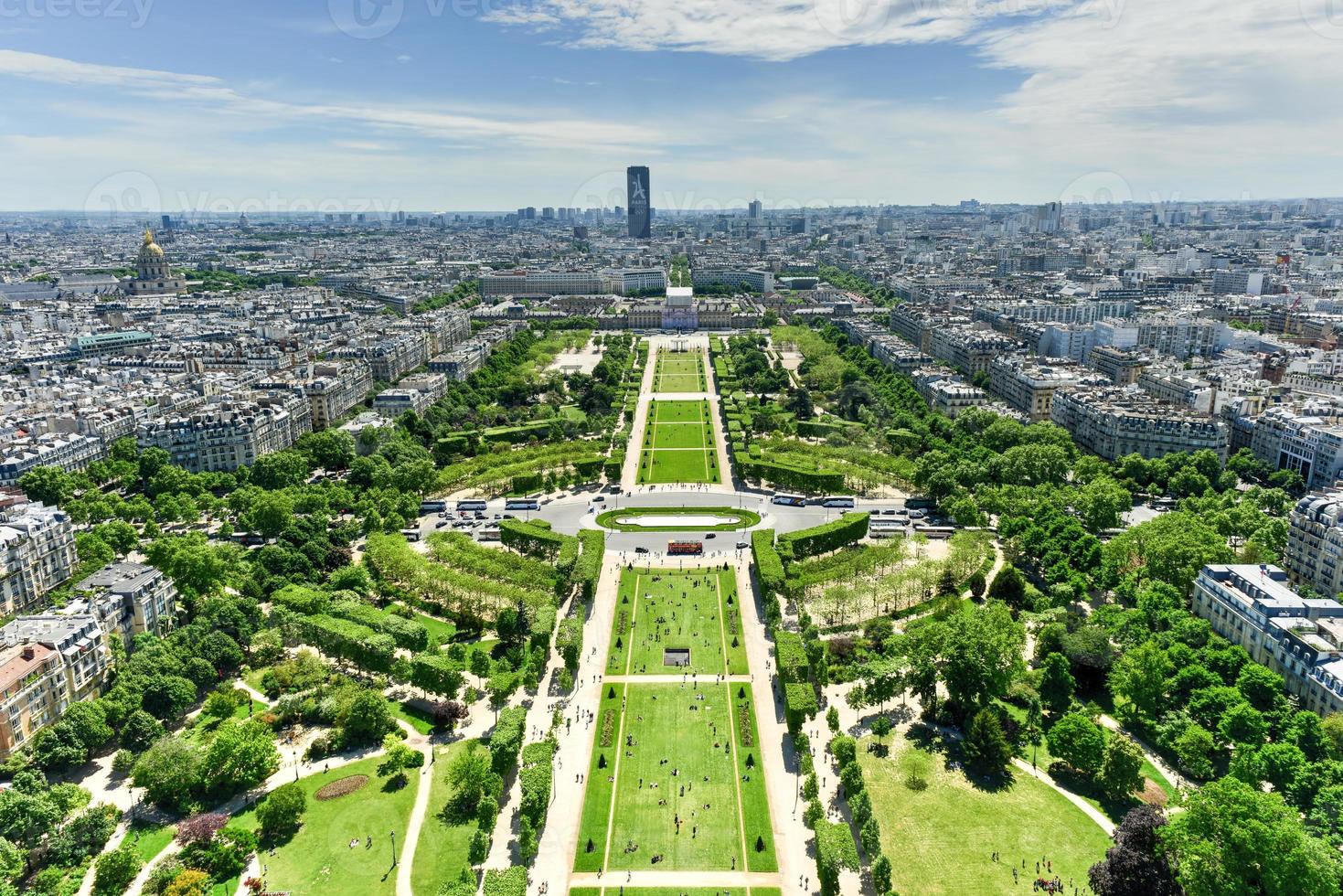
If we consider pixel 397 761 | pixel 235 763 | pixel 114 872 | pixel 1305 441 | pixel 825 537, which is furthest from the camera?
pixel 1305 441

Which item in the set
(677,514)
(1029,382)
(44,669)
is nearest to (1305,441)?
(1029,382)

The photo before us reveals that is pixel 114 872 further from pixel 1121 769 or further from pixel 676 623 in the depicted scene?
pixel 1121 769

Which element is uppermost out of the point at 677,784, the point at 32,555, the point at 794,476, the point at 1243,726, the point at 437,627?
the point at 32,555

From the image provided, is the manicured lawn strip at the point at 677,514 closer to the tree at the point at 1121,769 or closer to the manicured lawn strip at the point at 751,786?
the manicured lawn strip at the point at 751,786

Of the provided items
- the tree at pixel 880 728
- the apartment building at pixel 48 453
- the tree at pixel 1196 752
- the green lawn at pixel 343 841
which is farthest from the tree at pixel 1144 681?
the apartment building at pixel 48 453

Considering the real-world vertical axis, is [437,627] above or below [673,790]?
above

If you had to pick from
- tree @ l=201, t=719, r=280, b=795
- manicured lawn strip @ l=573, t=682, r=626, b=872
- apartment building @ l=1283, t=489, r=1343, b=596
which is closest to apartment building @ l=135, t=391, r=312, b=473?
tree @ l=201, t=719, r=280, b=795
